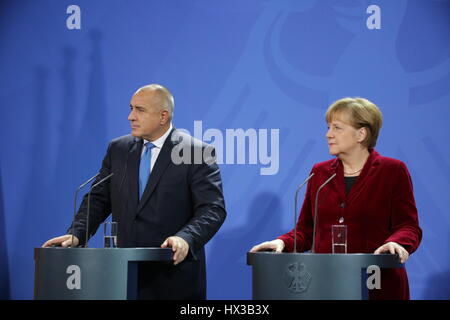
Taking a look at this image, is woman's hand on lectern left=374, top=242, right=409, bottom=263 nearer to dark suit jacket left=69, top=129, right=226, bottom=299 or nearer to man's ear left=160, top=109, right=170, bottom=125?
dark suit jacket left=69, top=129, right=226, bottom=299

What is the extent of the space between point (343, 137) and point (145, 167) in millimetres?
1022

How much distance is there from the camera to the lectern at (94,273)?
262cm

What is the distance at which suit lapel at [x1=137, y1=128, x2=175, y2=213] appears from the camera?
3254mm

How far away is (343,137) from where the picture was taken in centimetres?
301

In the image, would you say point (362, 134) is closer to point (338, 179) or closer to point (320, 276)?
point (338, 179)

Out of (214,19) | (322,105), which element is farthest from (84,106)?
(322,105)

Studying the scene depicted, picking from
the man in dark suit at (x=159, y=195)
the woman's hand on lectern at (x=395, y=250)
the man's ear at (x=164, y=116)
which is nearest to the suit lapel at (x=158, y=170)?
the man in dark suit at (x=159, y=195)

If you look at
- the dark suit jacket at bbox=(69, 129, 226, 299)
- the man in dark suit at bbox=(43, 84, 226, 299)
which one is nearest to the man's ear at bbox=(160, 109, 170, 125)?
the man in dark suit at bbox=(43, 84, 226, 299)

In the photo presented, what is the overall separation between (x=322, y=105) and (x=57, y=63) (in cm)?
182

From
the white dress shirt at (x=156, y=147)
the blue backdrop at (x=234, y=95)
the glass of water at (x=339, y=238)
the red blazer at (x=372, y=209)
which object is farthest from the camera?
the blue backdrop at (x=234, y=95)

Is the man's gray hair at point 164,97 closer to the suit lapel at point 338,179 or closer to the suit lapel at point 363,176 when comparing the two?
the suit lapel at point 338,179

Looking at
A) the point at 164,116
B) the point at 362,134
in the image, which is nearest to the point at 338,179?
the point at 362,134

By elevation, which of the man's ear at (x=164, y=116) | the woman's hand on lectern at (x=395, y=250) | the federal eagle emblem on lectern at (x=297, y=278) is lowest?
the federal eagle emblem on lectern at (x=297, y=278)

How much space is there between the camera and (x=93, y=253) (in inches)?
103
